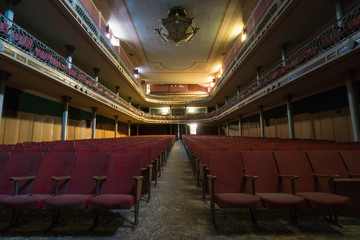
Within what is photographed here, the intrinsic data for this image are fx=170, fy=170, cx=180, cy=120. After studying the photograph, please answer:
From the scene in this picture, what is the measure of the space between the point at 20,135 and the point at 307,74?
11.4m

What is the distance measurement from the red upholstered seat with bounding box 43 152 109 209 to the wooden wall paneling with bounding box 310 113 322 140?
30.1ft

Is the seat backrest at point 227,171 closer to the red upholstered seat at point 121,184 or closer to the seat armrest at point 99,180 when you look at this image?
the red upholstered seat at point 121,184

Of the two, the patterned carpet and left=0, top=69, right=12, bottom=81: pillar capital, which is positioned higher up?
left=0, top=69, right=12, bottom=81: pillar capital

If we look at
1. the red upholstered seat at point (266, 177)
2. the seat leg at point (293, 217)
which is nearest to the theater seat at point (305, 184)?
the red upholstered seat at point (266, 177)

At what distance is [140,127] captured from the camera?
2345 centimetres

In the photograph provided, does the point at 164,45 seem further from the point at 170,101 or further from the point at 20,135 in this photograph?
the point at 20,135

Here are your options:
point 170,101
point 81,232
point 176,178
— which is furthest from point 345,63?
point 170,101

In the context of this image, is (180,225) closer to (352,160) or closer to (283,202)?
(283,202)

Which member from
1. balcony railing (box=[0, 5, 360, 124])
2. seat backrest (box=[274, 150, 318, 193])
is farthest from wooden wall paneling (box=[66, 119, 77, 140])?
seat backrest (box=[274, 150, 318, 193])

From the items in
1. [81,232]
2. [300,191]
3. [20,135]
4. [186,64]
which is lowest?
[81,232]

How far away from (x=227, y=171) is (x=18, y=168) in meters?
2.70

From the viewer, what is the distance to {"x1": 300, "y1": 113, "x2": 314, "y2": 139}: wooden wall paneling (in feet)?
27.0

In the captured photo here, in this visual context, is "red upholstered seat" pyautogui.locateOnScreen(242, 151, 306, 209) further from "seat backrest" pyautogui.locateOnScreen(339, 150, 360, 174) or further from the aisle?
"seat backrest" pyautogui.locateOnScreen(339, 150, 360, 174)

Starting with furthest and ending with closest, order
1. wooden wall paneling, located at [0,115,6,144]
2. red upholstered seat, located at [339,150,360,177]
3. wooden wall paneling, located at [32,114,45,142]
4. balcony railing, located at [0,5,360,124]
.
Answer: wooden wall paneling, located at [32,114,45,142] → wooden wall paneling, located at [0,115,6,144] → balcony railing, located at [0,5,360,124] → red upholstered seat, located at [339,150,360,177]
